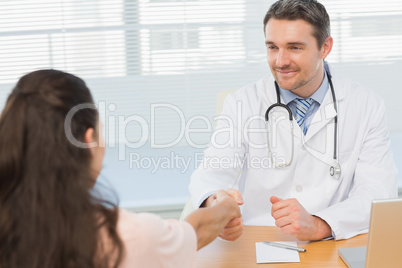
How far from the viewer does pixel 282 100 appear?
2.08 m

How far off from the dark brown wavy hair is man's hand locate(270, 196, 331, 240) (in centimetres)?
70

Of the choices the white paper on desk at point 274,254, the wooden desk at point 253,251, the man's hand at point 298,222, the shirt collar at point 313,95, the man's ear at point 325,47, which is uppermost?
the man's ear at point 325,47

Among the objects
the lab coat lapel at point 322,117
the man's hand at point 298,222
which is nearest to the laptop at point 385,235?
the man's hand at point 298,222

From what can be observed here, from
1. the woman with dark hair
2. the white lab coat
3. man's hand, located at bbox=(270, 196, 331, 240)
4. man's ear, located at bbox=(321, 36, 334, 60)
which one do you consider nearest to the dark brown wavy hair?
the woman with dark hair

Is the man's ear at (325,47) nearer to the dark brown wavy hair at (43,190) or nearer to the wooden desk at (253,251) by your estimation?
the wooden desk at (253,251)

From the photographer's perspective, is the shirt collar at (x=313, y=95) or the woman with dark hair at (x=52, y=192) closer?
the woman with dark hair at (x=52, y=192)

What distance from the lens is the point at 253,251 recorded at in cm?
152

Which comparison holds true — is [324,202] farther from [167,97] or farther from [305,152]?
[167,97]

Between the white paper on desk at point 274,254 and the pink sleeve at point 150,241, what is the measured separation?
0.39m

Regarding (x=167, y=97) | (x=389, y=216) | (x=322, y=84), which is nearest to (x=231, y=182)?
(x=322, y=84)

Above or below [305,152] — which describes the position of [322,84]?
above

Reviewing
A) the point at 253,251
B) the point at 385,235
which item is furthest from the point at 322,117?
the point at 385,235

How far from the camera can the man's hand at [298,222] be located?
156 centimetres

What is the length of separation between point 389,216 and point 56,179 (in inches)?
27.6
